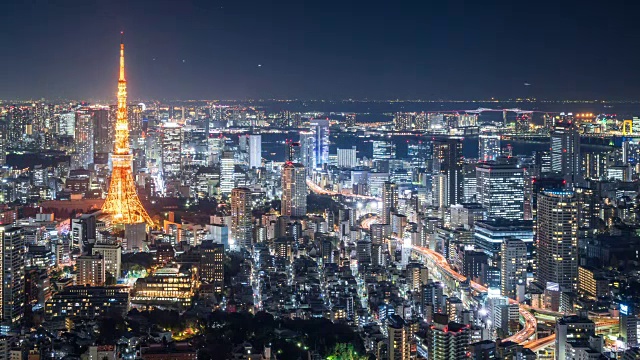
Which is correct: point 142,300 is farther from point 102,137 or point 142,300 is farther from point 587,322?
point 102,137

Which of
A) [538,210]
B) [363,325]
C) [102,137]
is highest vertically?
[102,137]

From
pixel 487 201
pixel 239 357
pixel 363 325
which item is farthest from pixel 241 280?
pixel 487 201

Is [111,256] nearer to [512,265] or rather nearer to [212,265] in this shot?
[212,265]

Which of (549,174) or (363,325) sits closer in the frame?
(363,325)

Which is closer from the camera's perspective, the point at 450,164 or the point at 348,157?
the point at 450,164

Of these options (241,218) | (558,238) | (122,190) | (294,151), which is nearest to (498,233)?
(558,238)

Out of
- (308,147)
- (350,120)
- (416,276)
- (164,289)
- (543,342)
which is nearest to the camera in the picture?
(543,342)

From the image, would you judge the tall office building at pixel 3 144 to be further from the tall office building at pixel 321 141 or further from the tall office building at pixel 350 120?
the tall office building at pixel 350 120
